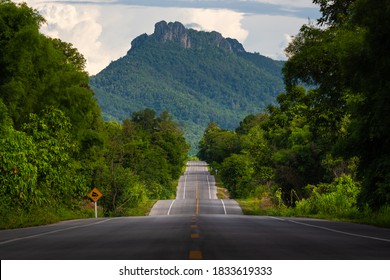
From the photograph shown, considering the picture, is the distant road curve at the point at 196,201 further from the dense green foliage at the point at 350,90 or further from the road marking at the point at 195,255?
the road marking at the point at 195,255

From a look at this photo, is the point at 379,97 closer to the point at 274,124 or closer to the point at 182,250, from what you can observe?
the point at 182,250

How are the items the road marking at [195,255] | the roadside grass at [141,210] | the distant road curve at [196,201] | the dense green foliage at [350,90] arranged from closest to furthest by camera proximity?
the road marking at [195,255] → the dense green foliage at [350,90] → the roadside grass at [141,210] → the distant road curve at [196,201]

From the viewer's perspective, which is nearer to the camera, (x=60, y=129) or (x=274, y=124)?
(x=60, y=129)

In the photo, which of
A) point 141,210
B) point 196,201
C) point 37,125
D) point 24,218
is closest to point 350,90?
point 24,218

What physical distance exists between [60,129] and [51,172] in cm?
396

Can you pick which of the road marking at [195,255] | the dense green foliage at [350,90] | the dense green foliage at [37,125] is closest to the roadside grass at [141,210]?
the dense green foliage at [37,125]

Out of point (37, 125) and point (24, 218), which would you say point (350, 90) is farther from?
point (37, 125)

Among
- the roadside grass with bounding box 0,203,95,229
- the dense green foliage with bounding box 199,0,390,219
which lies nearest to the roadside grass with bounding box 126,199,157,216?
the dense green foliage with bounding box 199,0,390,219

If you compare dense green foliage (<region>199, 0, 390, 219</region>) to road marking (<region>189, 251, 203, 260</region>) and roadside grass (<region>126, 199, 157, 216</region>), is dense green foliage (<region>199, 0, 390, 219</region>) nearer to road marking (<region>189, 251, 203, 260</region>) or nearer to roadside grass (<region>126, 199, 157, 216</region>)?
road marking (<region>189, 251, 203, 260</region>)

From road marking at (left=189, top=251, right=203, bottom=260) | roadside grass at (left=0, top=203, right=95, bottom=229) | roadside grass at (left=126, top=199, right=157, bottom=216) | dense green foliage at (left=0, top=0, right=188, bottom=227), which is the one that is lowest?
roadside grass at (left=126, top=199, right=157, bottom=216)

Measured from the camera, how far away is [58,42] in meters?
70.2

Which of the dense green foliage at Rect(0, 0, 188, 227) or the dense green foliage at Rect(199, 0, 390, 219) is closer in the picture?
the dense green foliage at Rect(199, 0, 390, 219)

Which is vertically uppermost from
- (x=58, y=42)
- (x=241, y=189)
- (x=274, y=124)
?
(x=58, y=42)

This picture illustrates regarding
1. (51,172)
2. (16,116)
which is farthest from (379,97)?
(16,116)
